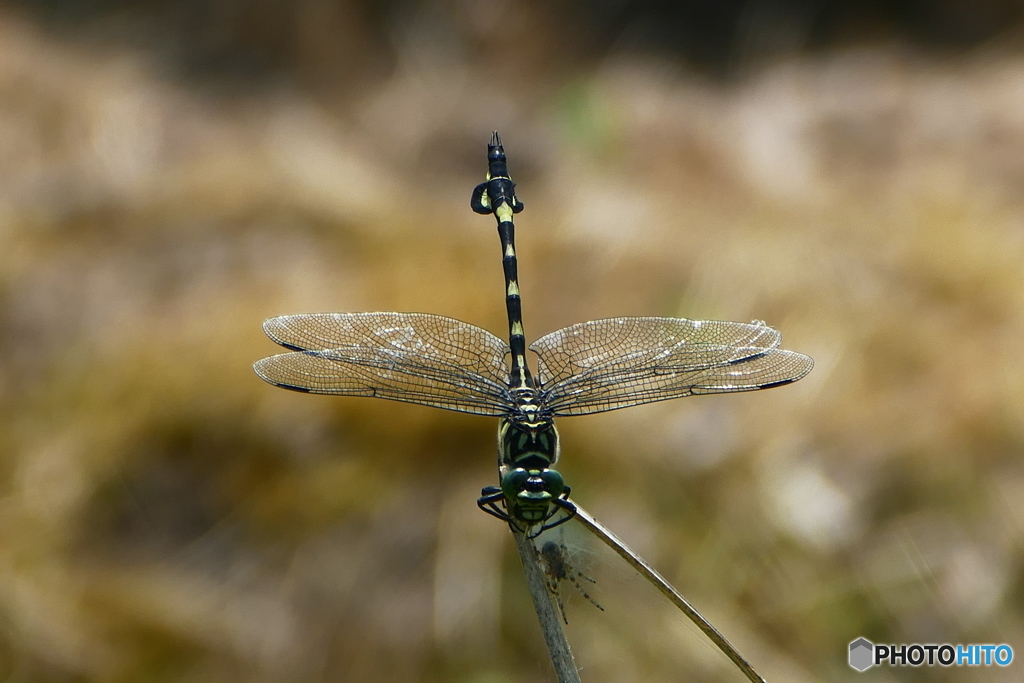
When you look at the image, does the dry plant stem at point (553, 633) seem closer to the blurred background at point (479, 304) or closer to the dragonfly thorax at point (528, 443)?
the dragonfly thorax at point (528, 443)

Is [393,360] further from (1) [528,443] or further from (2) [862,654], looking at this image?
(2) [862,654]

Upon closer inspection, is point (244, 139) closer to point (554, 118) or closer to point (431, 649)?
point (554, 118)

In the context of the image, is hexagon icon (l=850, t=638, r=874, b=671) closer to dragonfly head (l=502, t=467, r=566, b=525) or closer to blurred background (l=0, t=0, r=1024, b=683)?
blurred background (l=0, t=0, r=1024, b=683)

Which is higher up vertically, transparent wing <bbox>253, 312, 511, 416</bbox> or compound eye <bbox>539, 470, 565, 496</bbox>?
transparent wing <bbox>253, 312, 511, 416</bbox>

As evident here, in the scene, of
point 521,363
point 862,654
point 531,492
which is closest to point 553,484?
point 531,492

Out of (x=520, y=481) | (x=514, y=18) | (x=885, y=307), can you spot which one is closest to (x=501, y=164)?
(x=520, y=481)

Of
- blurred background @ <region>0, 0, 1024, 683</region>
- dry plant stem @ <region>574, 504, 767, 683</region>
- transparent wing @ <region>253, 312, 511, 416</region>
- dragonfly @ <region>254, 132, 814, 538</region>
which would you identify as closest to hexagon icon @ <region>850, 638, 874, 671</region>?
blurred background @ <region>0, 0, 1024, 683</region>
